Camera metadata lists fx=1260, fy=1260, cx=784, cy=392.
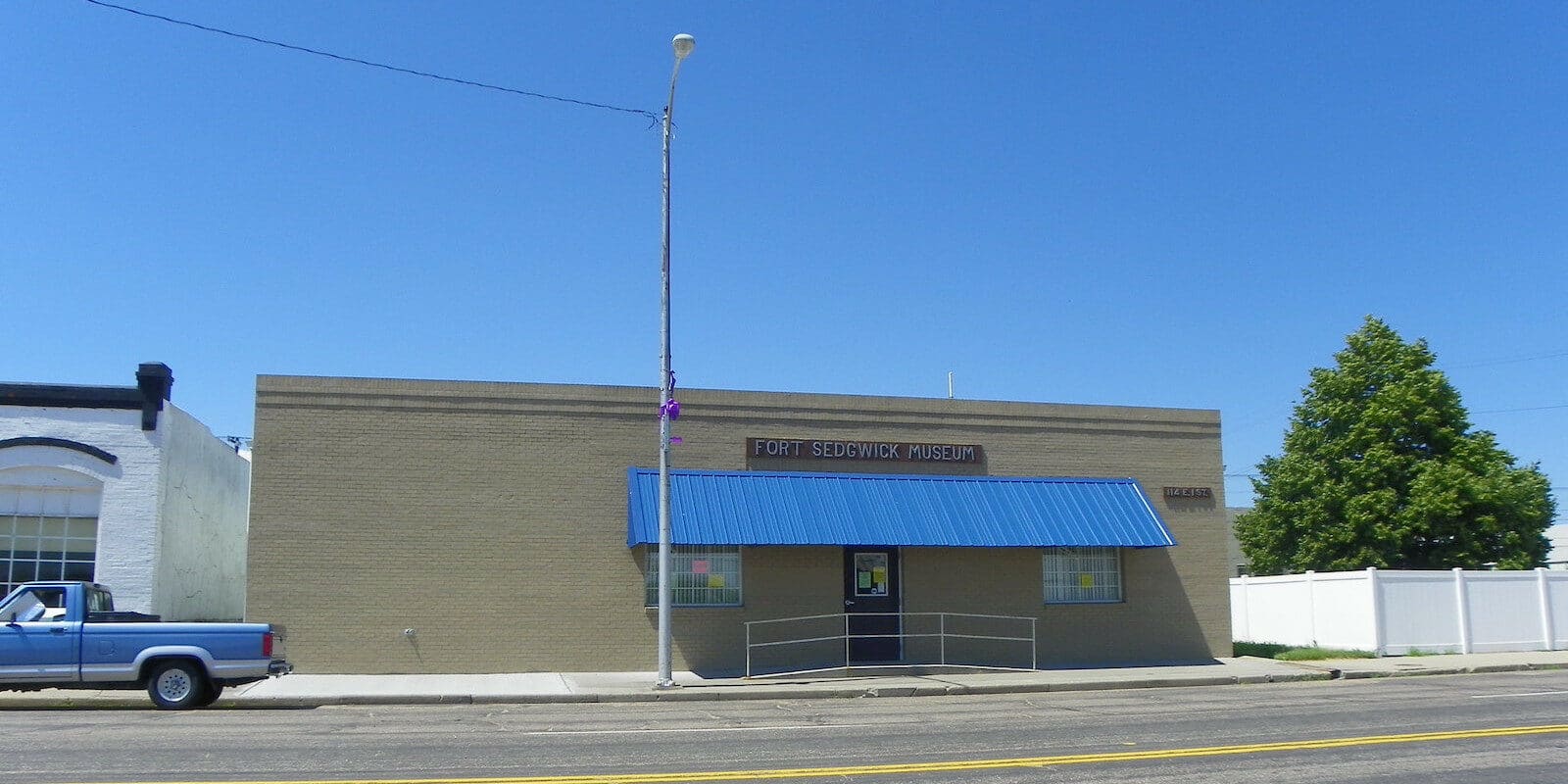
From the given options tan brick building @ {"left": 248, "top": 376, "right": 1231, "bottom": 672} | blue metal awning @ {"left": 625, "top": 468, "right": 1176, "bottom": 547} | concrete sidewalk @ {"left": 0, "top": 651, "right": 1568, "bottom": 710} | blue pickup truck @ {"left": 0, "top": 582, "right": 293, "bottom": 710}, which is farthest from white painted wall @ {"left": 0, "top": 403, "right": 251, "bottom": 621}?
blue metal awning @ {"left": 625, "top": 468, "right": 1176, "bottom": 547}

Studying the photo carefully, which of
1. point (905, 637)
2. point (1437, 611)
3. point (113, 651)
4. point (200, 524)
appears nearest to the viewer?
point (113, 651)

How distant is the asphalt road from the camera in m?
10.8

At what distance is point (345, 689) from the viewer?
59.4ft

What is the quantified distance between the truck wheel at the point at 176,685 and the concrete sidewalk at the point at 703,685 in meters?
0.58

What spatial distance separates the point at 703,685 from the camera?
63.4 ft

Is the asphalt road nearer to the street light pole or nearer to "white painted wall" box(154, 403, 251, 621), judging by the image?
the street light pole

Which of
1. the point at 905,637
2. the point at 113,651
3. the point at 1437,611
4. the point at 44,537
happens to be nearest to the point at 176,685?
the point at 113,651

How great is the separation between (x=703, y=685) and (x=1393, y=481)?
27861 mm

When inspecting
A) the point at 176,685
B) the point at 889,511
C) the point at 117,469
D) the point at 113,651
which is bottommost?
the point at 176,685

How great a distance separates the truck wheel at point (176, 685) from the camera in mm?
16031

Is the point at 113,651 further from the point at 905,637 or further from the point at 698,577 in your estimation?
the point at 905,637

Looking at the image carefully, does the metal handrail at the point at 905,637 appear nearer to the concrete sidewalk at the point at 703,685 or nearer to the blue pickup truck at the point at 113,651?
the concrete sidewalk at the point at 703,685

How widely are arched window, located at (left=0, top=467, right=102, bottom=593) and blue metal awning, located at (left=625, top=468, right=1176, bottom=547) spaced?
8898mm

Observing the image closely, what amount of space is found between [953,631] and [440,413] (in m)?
9.88
